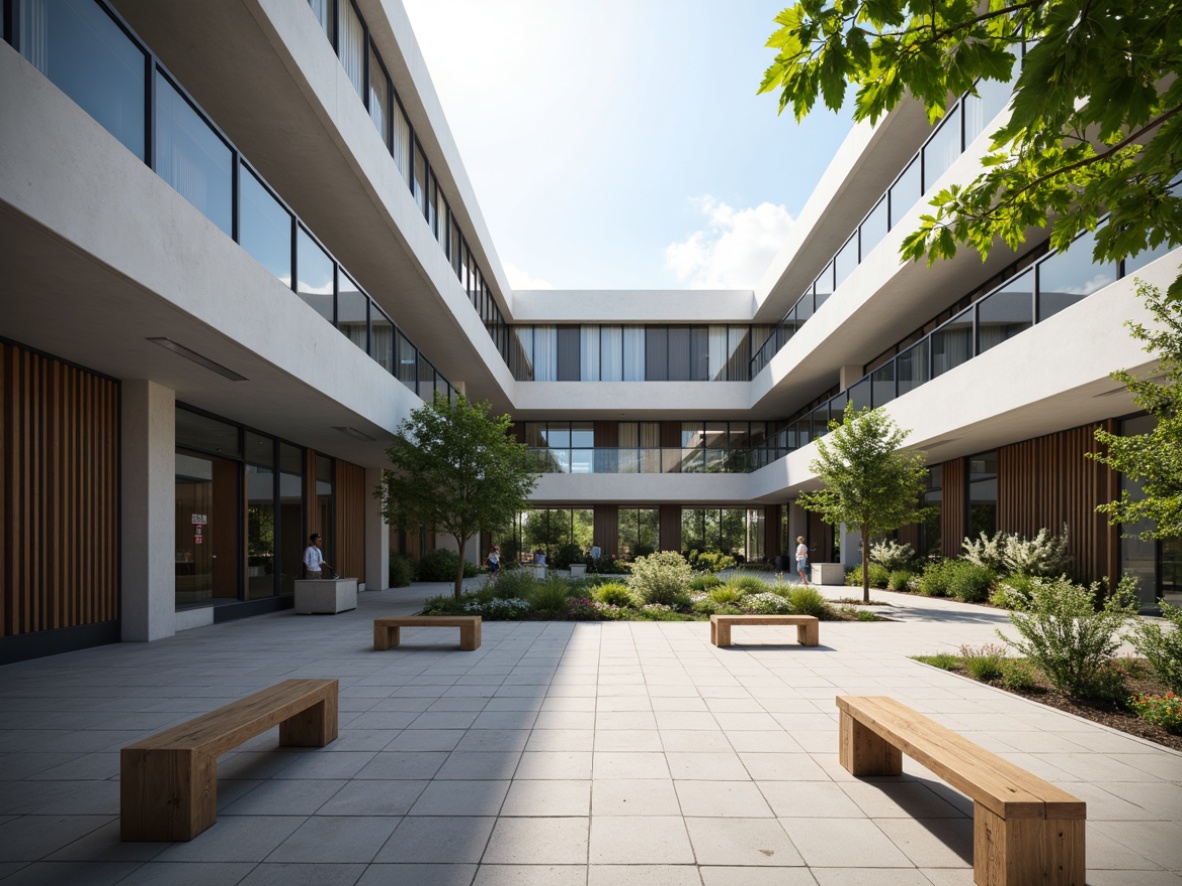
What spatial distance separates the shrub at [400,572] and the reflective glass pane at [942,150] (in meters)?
19.2

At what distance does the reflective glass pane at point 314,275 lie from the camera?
1220cm

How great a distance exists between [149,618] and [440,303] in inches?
439

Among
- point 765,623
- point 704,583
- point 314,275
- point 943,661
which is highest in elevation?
point 314,275

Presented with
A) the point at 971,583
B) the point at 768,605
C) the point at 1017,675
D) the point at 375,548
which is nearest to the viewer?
the point at 1017,675

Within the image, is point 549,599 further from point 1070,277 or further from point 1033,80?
point 1033,80

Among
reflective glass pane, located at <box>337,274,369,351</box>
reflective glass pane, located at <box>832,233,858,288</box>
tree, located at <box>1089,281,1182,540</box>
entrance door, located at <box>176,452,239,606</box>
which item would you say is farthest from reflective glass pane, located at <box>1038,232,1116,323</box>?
entrance door, located at <box>176,452,239,606</box>

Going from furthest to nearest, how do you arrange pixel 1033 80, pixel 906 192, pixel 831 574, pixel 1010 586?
1. pixel 831 574
2. pixel 906 192
3. pixel 1010 586
4. pixel 1033 80

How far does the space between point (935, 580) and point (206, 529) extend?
18.0 m

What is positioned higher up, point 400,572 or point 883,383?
point 883,383

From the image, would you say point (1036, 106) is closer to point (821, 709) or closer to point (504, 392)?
point (821, 709)

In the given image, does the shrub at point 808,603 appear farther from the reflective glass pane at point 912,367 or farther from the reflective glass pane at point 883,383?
the reflective glass pane at point 883,383

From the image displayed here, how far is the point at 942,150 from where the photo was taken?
16828 mm

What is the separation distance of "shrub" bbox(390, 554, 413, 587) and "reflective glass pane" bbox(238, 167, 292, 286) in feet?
48.3

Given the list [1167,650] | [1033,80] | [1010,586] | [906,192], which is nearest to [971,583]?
[1010,586]
